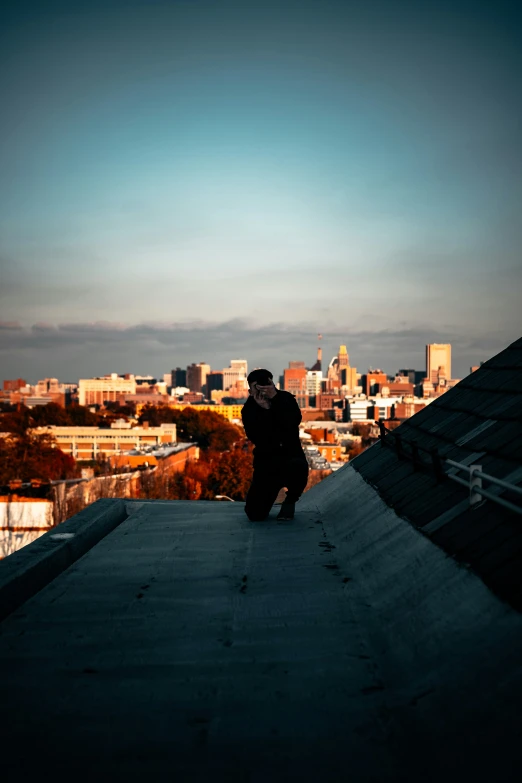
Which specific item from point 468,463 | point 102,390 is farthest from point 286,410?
point 102,390

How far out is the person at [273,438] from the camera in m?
5.40

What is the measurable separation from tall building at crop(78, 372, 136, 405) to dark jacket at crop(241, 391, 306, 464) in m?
152

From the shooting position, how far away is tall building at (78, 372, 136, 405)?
6265 inches

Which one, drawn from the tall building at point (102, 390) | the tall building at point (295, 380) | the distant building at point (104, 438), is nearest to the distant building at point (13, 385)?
the tall building at point (102, 390)

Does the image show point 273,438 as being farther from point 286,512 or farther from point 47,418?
point 47,418

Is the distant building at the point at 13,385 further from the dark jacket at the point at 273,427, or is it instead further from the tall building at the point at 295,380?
the dark jacket at the point at 273,427

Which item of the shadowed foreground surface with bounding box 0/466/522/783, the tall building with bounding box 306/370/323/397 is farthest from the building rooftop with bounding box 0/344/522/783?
the tall building with bounding box 306/370/323/397

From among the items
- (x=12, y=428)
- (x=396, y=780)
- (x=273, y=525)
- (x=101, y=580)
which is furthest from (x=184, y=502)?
(x=12, y=428)

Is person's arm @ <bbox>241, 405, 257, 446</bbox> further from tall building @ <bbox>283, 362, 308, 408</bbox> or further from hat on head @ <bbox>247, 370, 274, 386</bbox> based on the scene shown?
tall building @ <bbox>283, 362, 308, 408</bbox>

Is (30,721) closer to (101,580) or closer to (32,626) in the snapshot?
(32,626)

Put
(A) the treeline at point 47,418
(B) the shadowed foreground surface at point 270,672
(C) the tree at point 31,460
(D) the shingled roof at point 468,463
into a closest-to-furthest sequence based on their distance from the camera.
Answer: (B) the shadowed foreground surface at point 270,672
(D) the shingled roof at point 468,463
(C) the tree at point 31,460
(A) the treeline at point 47,418

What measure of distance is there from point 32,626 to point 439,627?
5.63ft

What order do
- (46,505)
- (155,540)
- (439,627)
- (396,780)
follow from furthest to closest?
1. (46,505)
2. (155,540)
3. (439,627)
4. (396,780)

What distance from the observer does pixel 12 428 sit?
2400 inches
